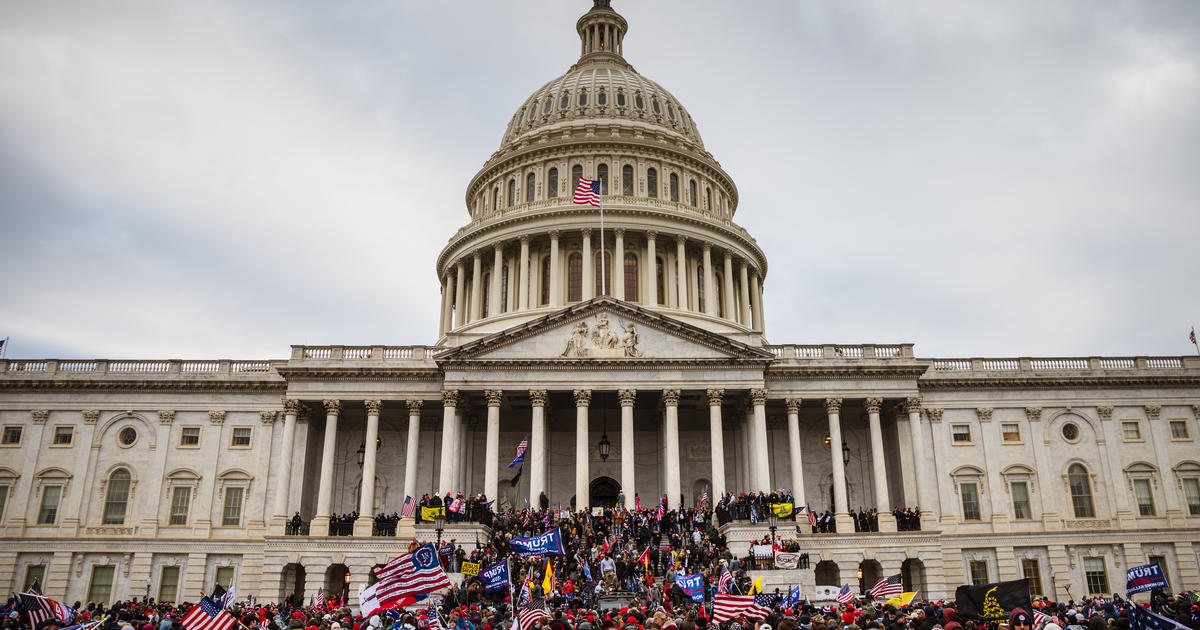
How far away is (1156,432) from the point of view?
48031mm

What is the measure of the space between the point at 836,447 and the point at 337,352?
26.9m

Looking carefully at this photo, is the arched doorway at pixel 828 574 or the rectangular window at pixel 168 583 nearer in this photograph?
the arched doorway at pixel 828 574

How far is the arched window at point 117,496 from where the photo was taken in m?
46.1

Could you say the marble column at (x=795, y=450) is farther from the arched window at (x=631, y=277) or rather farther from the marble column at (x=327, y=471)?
the marble column at (x=327, y=471)

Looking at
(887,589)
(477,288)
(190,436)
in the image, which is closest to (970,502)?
(887,589)

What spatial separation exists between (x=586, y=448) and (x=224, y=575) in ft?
65.3

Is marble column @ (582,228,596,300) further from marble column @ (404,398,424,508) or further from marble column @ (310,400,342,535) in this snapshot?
marble column @ (310,400,342,535)

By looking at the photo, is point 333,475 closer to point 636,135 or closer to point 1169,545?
point 636,135

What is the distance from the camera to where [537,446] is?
4250 cm

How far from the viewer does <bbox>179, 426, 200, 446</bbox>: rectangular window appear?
47406mm

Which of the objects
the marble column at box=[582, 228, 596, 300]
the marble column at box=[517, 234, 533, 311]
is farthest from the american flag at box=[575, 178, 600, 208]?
the marble column at box=[517, 234, 533, 311]

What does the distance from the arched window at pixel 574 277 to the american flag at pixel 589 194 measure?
7632 millimetres

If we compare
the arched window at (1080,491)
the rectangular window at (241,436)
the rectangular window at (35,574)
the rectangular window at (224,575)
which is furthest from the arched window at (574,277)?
the rectangular window at (35,574)

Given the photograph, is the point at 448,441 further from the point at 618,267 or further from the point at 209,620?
the point at 209,620
